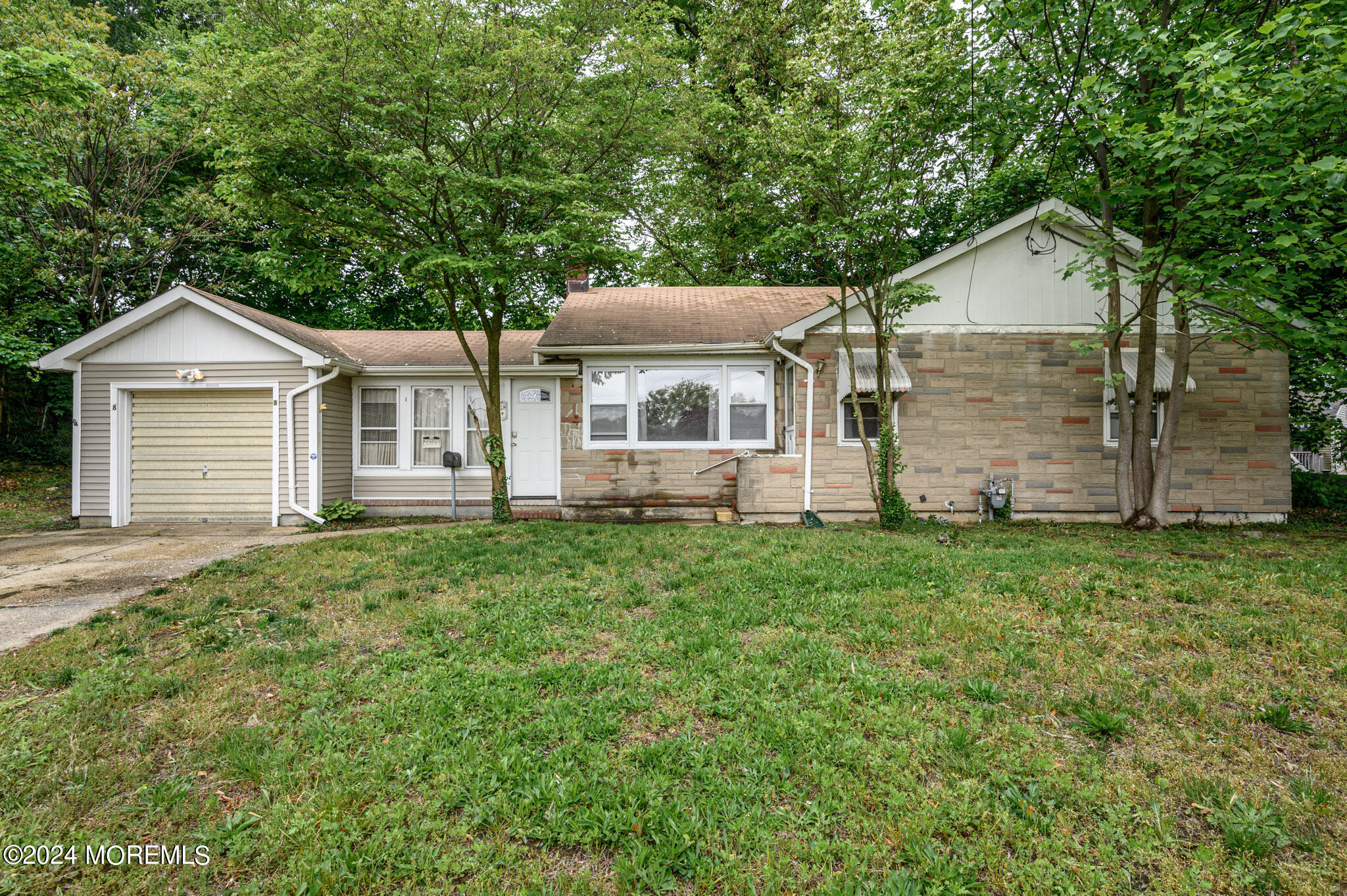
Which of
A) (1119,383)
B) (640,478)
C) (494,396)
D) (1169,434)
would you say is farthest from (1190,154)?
(494,396)

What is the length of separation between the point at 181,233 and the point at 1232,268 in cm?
2191

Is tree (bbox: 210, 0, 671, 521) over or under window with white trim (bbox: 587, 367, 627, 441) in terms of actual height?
over

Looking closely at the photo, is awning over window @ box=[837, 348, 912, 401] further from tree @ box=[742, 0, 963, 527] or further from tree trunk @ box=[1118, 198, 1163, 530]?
tree trunk @ box=[1118, 198, 1163, 530]

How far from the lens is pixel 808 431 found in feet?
30.3

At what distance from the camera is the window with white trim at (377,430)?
11070 mm

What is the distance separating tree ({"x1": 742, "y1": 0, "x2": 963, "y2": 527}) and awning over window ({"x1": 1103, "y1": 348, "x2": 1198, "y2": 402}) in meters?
3.48

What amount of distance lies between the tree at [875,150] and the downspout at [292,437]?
844cm

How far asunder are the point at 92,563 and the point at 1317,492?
776 inches

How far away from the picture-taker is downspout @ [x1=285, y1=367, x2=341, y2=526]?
9773 mm

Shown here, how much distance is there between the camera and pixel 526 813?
2264mm

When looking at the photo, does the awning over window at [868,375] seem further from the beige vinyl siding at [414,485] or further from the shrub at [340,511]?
the shrub at [340,511]

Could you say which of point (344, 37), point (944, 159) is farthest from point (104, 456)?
point (944, 159)

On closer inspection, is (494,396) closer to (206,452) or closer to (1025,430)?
(206,452)

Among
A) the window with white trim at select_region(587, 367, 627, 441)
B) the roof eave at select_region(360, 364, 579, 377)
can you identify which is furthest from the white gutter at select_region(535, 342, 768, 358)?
the roof eave at select_region(360, 364, 579, 377)
